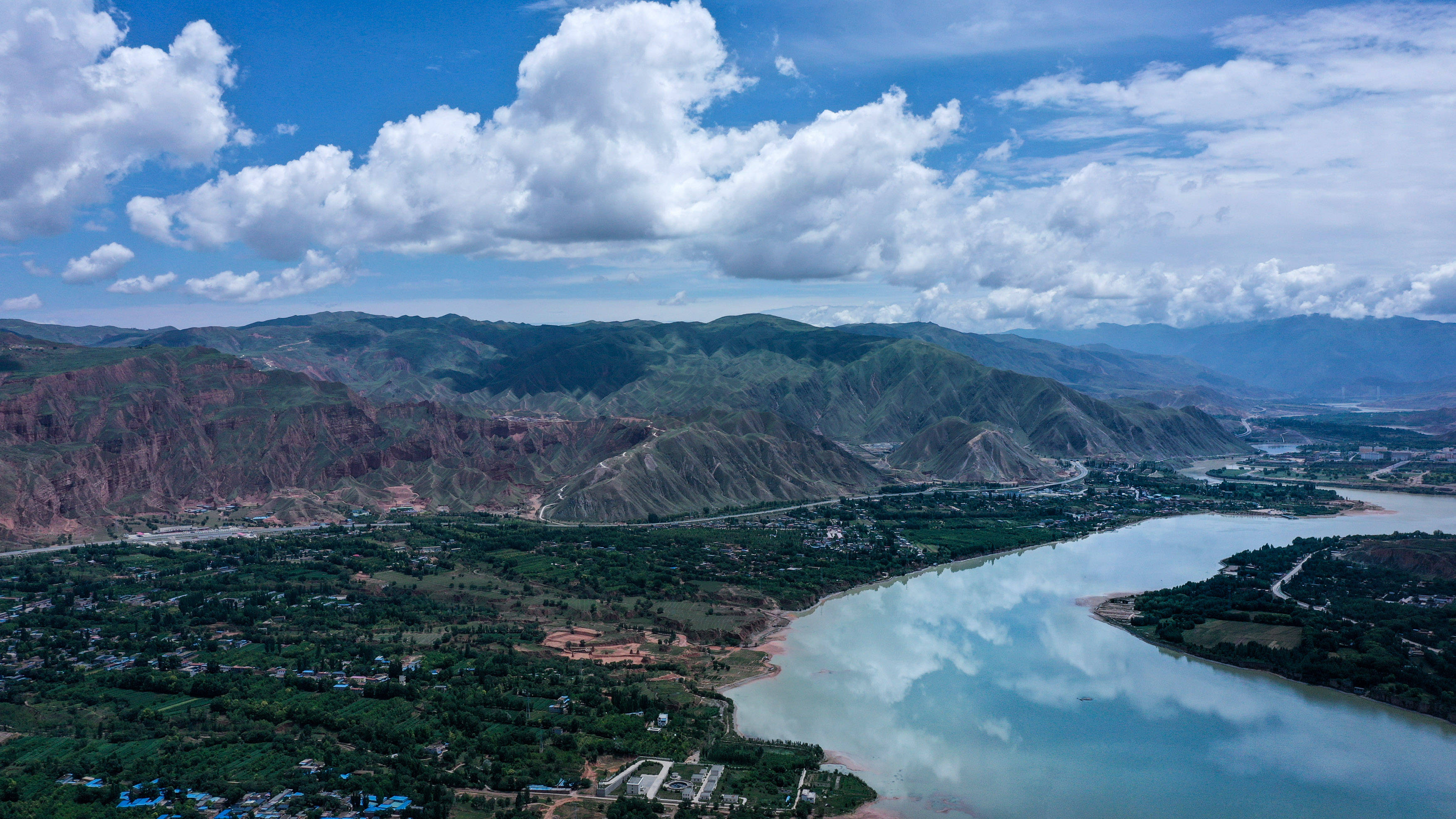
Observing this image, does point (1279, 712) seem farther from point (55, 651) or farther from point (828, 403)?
point (828, 403)

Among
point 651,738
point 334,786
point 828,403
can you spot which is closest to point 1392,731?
point 651,738

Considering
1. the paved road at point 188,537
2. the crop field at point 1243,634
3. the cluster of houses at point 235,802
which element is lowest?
the crop field at point 1243,634

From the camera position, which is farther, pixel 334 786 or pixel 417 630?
pixel 417 630

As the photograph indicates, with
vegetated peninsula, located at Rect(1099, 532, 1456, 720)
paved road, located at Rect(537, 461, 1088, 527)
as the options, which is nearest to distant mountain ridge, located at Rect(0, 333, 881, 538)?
paved road, located at Rect(537, 461, 1088, 527)

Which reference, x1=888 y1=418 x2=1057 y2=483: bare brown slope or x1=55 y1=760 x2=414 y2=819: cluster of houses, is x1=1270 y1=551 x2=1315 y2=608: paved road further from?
x1=55 y1=760 x2=414 y2=819: cluster of houses

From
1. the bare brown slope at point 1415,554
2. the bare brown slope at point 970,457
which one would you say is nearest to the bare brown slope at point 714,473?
the bare brown slope at point 970,457

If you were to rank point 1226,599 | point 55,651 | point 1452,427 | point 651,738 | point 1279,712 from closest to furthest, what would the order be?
point 651,738, point 1279,712, point 55,651, point 1226,599, point 1452,427

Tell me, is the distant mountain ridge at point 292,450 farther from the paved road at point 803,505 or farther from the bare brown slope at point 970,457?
the bare brown slope at point 970,457
